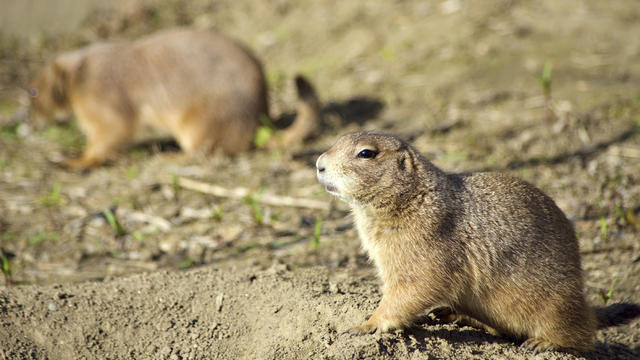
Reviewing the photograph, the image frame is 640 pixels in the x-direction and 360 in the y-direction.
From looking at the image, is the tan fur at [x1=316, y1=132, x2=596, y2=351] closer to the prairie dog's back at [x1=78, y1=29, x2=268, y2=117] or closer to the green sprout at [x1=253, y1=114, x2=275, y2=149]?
the green sprout at [x1=253, y1=114, x2=275, y2=149]

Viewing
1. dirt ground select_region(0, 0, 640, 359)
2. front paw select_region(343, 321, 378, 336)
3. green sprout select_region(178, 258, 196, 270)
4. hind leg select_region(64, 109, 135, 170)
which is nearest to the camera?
front paw select_region(343, 321, 378, 336)

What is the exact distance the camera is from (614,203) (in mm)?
4469

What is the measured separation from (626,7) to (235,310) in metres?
6.90

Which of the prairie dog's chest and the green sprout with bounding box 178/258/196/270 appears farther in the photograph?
the green sprout with bounding box 178/258/196/270

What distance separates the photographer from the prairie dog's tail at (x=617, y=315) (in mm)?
3285

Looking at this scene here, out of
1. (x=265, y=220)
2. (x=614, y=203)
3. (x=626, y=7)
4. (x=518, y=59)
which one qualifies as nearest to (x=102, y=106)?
(x=265, y=220)

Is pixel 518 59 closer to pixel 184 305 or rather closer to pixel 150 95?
pixel 150 95

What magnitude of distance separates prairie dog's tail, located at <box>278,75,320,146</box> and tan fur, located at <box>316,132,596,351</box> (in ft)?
10.2

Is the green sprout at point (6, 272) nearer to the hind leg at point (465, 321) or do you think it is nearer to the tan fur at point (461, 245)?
the tan fur at point (461, 245)

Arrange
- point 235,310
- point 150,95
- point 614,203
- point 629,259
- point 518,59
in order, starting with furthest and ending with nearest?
point 518,59
point 150,95
point 614,203
point 629,259
point 235,310

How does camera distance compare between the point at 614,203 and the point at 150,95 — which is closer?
the point at 614,203

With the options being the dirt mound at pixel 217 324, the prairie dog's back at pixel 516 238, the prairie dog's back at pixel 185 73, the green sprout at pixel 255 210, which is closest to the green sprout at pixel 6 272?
the dirt mound at pixel 217 324

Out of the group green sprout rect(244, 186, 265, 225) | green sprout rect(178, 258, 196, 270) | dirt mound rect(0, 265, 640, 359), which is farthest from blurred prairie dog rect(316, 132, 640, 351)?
green sprout rect(178, 258, 196, 270)

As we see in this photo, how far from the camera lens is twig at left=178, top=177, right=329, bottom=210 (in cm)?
509
